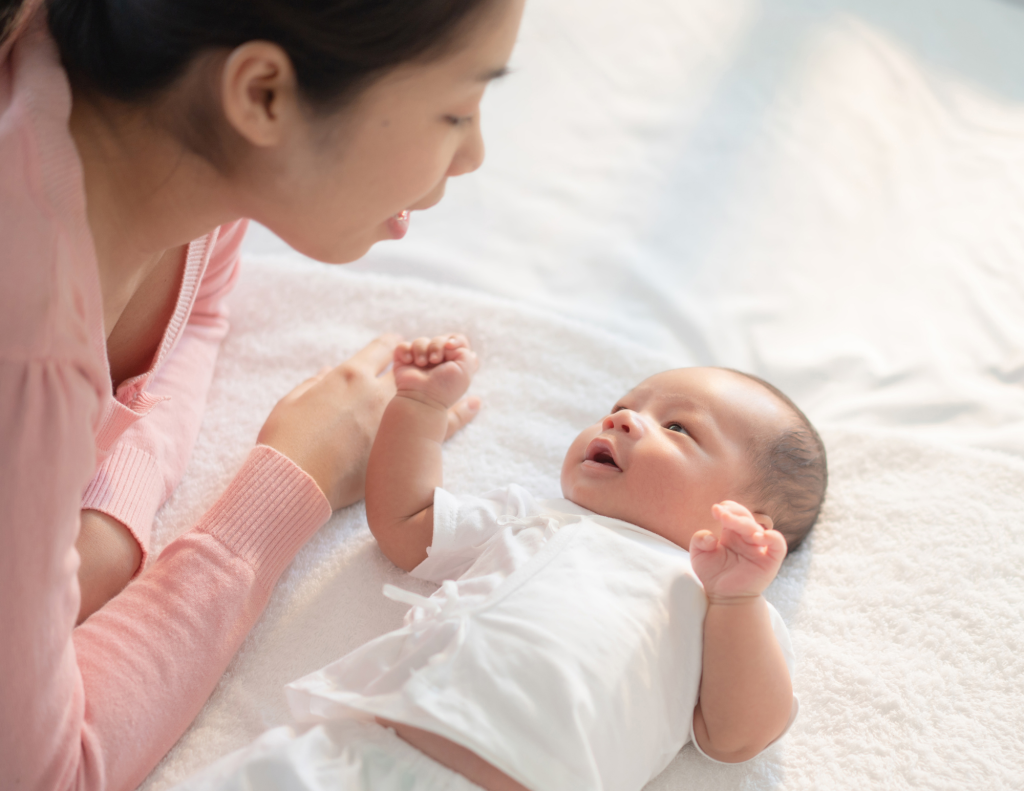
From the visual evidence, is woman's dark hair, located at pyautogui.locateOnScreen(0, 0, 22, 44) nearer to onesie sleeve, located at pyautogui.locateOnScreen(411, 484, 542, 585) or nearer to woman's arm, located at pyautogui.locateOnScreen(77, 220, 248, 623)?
woman's arm, located at pyautogui.locateOnScreen(77, 220, 248, 623)

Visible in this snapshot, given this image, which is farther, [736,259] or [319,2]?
[736,259]

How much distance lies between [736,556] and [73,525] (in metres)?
0.59

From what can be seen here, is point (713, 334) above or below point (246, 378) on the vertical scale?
above

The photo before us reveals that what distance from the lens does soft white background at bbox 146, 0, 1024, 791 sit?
966 mm

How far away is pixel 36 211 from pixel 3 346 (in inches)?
4.2

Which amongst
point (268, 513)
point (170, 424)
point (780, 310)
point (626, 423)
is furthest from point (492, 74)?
point (780, 310)

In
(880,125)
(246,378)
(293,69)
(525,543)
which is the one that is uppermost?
(293,69)

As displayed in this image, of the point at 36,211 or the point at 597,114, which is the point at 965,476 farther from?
the point at 36,211

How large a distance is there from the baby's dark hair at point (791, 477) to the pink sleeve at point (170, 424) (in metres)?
0.71

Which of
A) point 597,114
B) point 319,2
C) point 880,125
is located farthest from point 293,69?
point 880,125

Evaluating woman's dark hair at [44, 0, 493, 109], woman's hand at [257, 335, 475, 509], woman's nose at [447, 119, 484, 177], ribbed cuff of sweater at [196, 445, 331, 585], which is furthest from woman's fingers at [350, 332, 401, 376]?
woman's dark hair at [44, 0, 493, 109]

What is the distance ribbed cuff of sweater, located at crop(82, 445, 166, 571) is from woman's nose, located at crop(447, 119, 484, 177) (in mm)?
527

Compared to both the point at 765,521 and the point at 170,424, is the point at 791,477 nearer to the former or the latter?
the point at 765,521

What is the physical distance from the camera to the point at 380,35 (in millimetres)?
660
